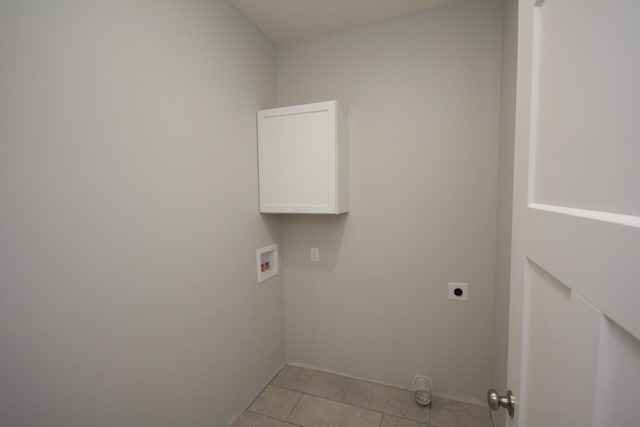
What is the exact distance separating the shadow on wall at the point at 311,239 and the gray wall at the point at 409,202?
1cm

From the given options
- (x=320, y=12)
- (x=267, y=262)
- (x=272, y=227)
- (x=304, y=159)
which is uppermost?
(x=320, y=12)

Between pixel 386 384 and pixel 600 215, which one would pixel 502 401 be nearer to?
pixel 600 215

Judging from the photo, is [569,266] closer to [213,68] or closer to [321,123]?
[321,123]

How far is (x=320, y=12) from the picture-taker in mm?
1675

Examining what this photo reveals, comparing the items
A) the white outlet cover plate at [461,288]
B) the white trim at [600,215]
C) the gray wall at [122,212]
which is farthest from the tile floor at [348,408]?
the white trim at [600,215]

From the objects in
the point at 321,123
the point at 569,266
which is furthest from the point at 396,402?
the point at 321,123

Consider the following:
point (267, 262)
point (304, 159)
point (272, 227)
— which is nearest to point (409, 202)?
point (304, 159)

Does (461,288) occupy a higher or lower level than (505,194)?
lower

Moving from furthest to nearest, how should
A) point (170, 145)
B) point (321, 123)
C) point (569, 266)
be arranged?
point (321, 123) < point (170, 145) < point (569, 266)

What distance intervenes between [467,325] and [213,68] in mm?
2270

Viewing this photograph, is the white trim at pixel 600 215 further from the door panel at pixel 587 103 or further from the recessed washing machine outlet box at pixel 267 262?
the recessed washing machine outlet box at pixel 267 262

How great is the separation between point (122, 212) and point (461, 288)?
6.37 ft

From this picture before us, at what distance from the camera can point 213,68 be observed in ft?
4.84

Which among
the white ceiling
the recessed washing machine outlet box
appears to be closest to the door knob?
the recessed washing machine outlet box
